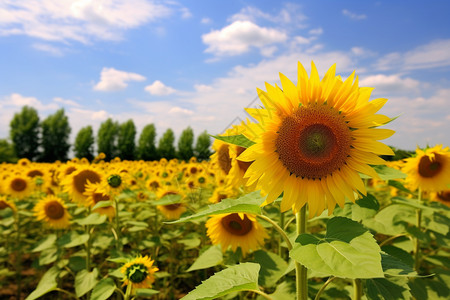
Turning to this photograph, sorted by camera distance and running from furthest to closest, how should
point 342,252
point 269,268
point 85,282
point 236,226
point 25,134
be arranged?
point 25,134 → point 85,282 → point 236,226 → point 269,268 → point 342,252

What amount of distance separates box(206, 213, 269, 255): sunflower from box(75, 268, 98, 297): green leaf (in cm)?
127

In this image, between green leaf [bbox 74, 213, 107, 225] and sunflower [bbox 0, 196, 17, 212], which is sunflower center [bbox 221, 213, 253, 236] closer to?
green leaf [bbox 74, 213, 107, 225]

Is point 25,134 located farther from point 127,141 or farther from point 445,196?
point 445,196

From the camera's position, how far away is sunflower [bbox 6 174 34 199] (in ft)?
21.7

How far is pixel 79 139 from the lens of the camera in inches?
1676

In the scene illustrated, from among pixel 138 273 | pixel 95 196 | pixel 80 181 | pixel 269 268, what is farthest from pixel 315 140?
pixel 80 181

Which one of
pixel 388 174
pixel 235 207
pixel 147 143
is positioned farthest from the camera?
pixel 147 143

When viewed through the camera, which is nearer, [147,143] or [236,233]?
[236,233]

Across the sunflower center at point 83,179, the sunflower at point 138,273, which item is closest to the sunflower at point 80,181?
the sunflower center at point 83,179

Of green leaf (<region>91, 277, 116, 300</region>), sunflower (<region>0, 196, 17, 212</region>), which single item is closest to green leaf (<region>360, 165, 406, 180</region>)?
green leaf (<region>91, 277, 116, 300</region>)

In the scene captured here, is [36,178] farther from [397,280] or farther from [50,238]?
[397,280]

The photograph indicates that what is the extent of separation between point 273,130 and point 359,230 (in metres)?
0.51

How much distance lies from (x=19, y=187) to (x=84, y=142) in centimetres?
3809

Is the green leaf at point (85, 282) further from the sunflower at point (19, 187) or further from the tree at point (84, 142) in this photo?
the tree at point (84, 142)
